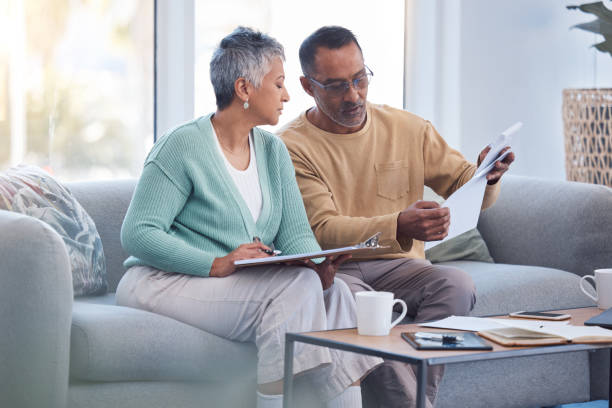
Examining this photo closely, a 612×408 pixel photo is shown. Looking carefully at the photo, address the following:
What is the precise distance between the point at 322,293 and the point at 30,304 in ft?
2.02

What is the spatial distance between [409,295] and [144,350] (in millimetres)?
762

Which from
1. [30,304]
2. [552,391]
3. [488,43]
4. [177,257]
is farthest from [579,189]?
[30,304]

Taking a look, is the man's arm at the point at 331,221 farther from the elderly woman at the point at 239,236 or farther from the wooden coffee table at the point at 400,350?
the wooden coffee table at the point at 400,350

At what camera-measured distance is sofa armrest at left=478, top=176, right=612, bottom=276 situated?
2.56 m

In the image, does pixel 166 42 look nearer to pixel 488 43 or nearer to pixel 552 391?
pixel 488 43

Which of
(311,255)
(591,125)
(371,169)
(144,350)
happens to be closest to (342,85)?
(371,169)

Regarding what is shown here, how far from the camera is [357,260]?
234cm

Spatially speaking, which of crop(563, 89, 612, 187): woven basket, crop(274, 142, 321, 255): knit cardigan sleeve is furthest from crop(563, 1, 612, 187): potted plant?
crop(274, 142, 321, 255): knit cardigan sleeve

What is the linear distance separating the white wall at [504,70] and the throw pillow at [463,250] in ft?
2.51

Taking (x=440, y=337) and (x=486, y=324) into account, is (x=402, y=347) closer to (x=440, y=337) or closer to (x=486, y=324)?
(x=440, y=337)

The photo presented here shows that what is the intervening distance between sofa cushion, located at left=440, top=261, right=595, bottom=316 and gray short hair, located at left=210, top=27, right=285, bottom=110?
869 millimetres

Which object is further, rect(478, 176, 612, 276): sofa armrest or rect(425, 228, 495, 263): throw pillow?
rect(425, 228, 495, 263): throw pillow

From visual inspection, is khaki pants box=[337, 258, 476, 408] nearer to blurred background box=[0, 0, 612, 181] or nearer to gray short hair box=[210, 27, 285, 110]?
gray short hair box=[210, 27, 285, 110]

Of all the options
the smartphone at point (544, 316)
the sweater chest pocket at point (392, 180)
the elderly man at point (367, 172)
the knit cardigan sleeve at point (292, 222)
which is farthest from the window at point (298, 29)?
the smartphone at point (544, 316)
